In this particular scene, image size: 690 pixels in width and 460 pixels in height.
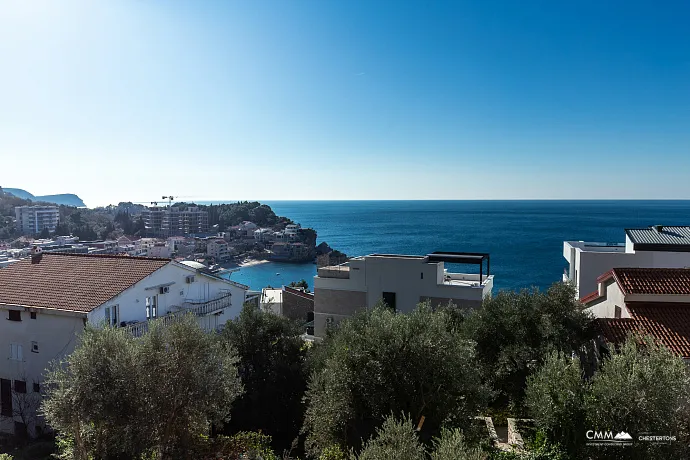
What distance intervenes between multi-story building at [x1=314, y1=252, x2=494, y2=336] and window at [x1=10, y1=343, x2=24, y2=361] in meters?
18.4

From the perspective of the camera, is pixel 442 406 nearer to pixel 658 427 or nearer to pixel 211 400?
pixel 658 427

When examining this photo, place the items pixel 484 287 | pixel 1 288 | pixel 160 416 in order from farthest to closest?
pixel 484 287 → pixel 1 288 → pixel 160 416

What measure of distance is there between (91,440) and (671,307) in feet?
64.4

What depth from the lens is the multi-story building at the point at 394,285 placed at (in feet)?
101

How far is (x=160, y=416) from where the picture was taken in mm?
12266

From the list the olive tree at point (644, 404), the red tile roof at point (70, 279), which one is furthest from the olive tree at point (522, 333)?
the red tile roof at point (70, 279)

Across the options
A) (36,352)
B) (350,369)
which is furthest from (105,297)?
(350,369)

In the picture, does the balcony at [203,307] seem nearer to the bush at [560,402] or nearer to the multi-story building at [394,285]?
the multi-story building at [394,285]

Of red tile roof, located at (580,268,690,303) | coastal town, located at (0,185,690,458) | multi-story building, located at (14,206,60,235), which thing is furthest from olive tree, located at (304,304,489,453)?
multi-story building, located at (14,206,60,235)

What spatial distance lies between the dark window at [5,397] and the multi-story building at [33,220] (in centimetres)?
17684

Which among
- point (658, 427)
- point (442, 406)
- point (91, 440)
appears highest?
point (658, 427)
